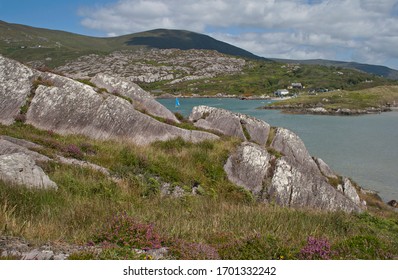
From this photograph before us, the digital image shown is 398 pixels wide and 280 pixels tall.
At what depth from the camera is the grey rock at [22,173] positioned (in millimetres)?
9875

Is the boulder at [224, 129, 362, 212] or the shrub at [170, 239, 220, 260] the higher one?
the shrub at [170, 239, 220, 260]

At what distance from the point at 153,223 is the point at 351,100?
17247 centimetres

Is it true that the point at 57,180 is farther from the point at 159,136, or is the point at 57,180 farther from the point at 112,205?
the point at 159,136

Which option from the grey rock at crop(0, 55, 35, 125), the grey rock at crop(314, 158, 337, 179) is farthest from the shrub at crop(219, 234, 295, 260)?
the grey rock at crop(314, 158, 337, 179)

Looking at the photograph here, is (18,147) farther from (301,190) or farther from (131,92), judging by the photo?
(301,190)

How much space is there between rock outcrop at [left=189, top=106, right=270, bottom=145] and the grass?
12.7m

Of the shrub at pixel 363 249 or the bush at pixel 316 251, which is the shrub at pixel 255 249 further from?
the shrub at pixel 363 249

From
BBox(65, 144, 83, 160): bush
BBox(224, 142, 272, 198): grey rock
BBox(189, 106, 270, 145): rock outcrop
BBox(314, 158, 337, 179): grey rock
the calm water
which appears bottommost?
the calm water

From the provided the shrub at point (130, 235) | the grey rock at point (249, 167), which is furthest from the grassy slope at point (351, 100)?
the shrub at point (130, 235)

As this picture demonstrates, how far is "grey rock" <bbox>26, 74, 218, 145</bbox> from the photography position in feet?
67.7

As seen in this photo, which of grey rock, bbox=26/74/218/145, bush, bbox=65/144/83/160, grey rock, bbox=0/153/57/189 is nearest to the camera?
grey rock, bbox=0/153/57/189

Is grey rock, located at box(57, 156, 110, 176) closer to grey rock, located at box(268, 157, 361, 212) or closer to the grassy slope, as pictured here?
grey rock, located at box(268, 157, 361, 212)

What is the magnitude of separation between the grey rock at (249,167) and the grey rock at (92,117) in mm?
3250

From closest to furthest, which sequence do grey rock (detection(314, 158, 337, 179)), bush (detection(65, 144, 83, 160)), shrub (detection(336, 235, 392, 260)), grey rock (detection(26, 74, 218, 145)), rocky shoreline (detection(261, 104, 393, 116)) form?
shrub (detection(336, 235, 392, 260)) < bush (detection(65, 144, 83, 160)) < grey rock (detection(26, 74, 218, 145)) < grey rock (detection(314, 158, 337, 179)) < rocky shoreline (detection(261, 104, 393, 116))
